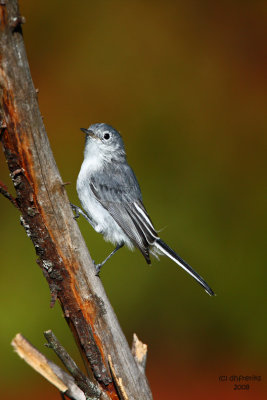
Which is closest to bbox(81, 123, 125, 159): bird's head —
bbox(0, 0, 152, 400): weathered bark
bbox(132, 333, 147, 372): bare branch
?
bbox(0, 0, 152, 400): weathered bark

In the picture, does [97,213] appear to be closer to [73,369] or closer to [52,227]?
[52,227]

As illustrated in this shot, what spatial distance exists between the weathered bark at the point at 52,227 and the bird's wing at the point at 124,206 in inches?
27.4

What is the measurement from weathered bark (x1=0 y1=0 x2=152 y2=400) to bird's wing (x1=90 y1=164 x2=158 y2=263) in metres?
0.70

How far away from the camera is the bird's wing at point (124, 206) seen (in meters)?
2.51

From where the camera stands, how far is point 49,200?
167 cm

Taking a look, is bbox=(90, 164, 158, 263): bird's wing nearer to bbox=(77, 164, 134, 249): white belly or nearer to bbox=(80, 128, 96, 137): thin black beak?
bbox=(77, 164, 134, 249): white belly

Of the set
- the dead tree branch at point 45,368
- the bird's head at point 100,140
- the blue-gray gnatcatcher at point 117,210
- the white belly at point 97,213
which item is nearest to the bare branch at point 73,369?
the dead tree branch at point 45,368

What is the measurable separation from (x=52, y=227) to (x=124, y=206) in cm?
94

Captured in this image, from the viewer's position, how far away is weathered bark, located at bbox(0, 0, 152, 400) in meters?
1.47

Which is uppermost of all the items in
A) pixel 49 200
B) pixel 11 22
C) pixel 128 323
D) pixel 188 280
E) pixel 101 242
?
pixel 11 22

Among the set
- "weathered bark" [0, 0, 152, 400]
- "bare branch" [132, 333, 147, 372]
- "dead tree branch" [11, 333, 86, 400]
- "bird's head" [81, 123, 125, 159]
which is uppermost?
"bird's head" [81, 123, 125, 159]

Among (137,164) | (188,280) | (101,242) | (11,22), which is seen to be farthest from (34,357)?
(137,164)

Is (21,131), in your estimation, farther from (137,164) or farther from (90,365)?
(137,164)

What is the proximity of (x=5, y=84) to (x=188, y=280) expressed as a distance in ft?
8.07
